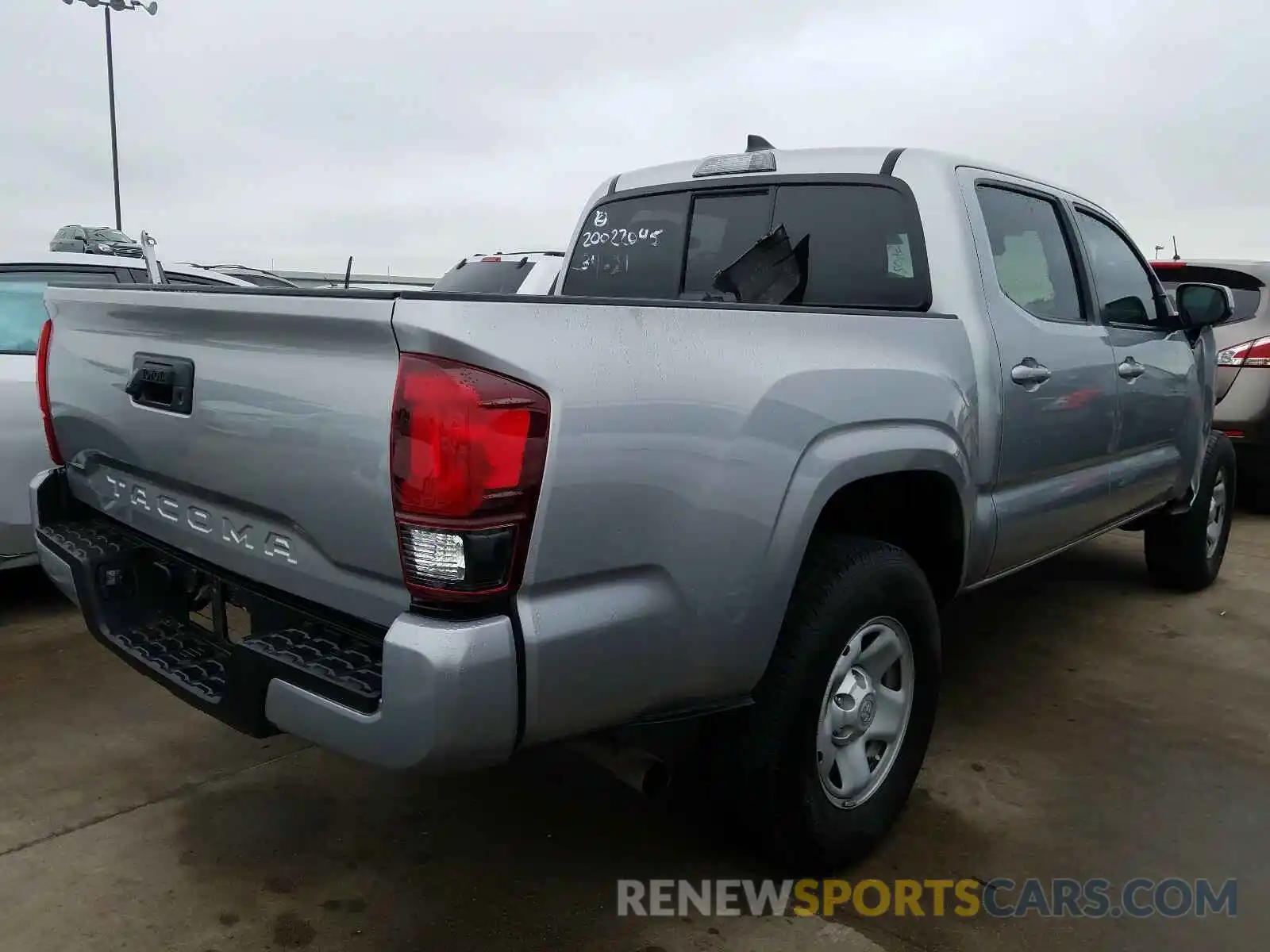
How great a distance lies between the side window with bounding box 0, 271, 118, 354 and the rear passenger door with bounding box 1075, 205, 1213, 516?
3.91 meters

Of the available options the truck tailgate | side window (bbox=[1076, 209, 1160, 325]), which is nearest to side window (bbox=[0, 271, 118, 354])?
the truck tailgate

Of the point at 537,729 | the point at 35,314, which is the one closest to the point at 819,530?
the point at 537,729

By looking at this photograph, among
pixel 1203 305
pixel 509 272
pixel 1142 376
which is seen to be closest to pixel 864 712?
pixel 1142 376

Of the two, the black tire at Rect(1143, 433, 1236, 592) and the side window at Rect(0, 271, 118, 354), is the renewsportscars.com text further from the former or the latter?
the side window at Rect(0, 271, 118, 354)

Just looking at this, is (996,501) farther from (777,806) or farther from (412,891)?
(412,891)

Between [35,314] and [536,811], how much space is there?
314 centimetres

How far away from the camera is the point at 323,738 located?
6.14 feet

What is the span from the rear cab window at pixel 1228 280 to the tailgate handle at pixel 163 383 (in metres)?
6.41

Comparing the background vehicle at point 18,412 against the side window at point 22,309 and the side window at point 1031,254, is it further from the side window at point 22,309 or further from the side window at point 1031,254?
the side window at point 1031,254

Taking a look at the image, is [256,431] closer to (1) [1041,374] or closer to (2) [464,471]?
(2) [464,471]

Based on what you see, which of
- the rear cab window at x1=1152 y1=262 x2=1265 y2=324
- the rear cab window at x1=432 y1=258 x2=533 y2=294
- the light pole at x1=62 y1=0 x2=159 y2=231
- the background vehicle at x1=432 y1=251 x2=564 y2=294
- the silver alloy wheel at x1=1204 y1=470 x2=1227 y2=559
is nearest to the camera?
the silver alloy wheel at x1=1204 y1=470 x2=1227 y2=559

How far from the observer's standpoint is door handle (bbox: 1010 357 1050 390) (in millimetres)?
3035

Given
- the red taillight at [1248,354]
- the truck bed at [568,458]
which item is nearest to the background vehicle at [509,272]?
the red taillight at [1248,354]

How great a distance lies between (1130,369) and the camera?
376cm
